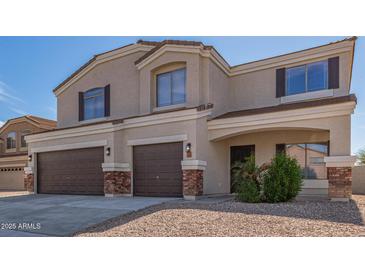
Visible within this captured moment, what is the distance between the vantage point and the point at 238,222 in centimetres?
664

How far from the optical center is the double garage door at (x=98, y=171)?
1195 centimetres

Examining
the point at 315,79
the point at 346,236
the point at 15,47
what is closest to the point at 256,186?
the point at 346,236

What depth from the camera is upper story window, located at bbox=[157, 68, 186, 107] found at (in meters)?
13.5

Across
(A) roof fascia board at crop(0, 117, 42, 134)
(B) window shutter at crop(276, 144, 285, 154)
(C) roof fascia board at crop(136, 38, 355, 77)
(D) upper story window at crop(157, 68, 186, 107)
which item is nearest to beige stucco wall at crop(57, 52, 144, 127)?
(C) roof fascia board at crop(136, 38, 355, 77)

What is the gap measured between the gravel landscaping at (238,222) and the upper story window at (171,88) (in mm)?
6335

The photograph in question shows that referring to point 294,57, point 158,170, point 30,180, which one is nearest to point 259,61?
point 294,57

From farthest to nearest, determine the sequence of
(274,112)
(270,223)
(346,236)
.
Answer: (274,112) → (270,223) → (346,236)

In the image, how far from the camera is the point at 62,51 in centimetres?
1038

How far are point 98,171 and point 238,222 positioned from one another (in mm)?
8840

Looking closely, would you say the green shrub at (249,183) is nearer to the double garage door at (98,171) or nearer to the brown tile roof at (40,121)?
the double garage door at (98,171)

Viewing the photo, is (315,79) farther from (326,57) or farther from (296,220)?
(296,220)

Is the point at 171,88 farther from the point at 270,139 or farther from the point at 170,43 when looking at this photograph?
the point at 270,139

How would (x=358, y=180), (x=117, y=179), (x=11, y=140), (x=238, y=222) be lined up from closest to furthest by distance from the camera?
(x=238, y=222)
(x=117, y=179)
(x=358, y=180)
(x=11, y=140)

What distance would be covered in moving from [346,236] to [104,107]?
13984 mm
